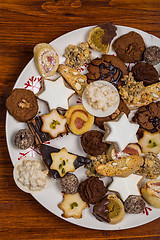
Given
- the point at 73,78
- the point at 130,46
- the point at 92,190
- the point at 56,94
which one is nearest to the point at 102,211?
the point at 92,190

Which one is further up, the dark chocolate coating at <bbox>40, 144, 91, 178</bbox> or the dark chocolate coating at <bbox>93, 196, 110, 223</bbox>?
the dark chocolate coating at <bbox>40, 144, 91, 178</bbox>

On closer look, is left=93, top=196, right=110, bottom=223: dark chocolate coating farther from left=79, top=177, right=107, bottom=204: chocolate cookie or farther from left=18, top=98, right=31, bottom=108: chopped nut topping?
left=18, top=98, right=31, bottom=108: chopped nut topping

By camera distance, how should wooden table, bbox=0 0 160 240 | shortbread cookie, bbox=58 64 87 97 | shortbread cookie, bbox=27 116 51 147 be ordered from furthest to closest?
wooden table, bbox=0 0 160 240 < shortbread cookie, bbox=58 64 87 97 < shortbread cookie, bbox=27 116 51 147

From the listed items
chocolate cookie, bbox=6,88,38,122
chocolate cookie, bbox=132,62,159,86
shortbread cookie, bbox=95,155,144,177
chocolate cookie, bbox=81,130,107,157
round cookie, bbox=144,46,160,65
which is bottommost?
shortbread cookie, bbox=95,155,144,177

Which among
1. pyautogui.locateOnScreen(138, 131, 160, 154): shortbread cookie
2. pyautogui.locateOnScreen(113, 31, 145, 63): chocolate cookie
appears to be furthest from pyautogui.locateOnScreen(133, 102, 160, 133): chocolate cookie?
pyautogui.locateOnScreen(113, 31, 145, 63): chocolate cookie

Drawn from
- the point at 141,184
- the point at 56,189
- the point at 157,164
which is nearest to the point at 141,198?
the point at 141,184

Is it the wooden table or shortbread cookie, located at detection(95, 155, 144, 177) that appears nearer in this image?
shortbread cookie, located at detection(95, 155, 144, 177)
